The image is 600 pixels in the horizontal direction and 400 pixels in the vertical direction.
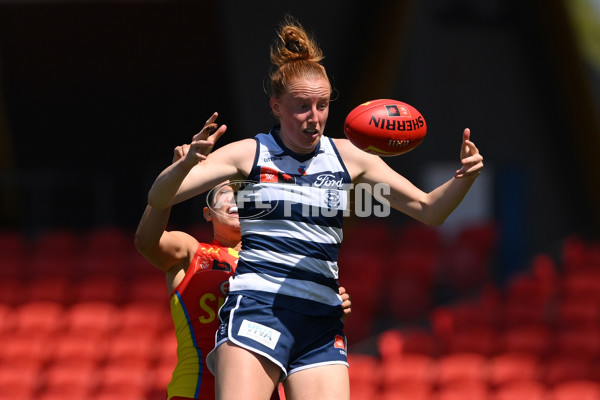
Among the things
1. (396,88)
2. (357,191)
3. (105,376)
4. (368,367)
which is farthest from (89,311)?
(357,191)

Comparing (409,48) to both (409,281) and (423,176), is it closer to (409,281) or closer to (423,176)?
(423,176)

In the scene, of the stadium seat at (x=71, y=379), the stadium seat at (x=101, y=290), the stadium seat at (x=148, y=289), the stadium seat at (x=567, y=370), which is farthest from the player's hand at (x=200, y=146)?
the stadium seat at (x=101, y=290)

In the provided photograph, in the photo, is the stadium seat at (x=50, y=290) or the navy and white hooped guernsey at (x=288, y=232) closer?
the navy and white hooped guernsey at (x=288, y=232)

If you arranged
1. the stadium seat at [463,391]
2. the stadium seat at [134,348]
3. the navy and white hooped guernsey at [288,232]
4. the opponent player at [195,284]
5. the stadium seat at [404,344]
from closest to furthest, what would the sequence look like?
the navy and white hooped guernsey at [288,232] → the opponent player at [195,284] → the stadium seat at [463,391] → the stadium seat at [404,344] → the stadium seat at [134,348]

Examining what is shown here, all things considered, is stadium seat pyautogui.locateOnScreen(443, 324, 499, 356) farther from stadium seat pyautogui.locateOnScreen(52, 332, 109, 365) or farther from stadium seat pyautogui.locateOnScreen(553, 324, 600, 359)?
stadium seat pyautogui.locateOnScreen(52, 332, 109, 365)

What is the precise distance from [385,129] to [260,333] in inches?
33.8

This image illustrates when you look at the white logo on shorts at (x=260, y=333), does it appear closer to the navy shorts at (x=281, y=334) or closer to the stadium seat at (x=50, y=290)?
the navy shorts at (x=281, y=334)

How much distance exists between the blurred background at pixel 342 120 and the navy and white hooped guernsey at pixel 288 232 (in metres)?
4.89

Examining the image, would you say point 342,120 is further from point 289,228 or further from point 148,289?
point 289,228

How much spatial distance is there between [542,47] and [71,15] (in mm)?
6949

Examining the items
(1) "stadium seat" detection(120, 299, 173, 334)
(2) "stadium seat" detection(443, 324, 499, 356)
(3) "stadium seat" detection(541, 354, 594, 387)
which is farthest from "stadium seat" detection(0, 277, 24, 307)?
(3) "stadium seat" detection(541, 354, 594, 387)

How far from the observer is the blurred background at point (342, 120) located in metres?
9.90

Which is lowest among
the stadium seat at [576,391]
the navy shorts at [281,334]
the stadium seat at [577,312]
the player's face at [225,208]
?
the stadium seat at [576,391]

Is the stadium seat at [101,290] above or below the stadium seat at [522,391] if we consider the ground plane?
above
